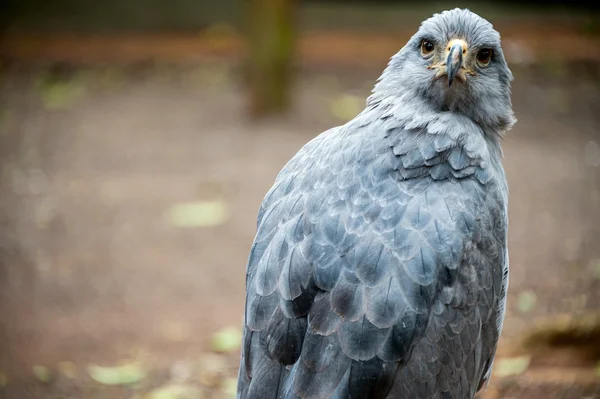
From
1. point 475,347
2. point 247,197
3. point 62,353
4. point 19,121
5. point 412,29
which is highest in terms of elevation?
point 412,29

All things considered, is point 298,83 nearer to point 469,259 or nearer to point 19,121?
point 19,121

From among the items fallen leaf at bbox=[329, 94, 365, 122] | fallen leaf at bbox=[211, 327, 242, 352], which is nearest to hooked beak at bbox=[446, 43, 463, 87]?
fallen leaf at bbox=[211, 327, 242, 352]

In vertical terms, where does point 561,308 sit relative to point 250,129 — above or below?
below

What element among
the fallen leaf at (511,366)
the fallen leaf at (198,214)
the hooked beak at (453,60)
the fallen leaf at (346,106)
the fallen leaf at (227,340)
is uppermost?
the fallen leaf at (346,106)

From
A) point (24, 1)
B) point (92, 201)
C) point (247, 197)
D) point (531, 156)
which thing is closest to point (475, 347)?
point (247, 197)

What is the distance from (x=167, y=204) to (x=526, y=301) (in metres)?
4.29

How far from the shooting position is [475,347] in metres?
3.59

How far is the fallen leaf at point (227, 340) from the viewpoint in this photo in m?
6.32

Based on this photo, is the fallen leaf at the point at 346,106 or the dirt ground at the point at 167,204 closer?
the dirt ground at the point at 167,204

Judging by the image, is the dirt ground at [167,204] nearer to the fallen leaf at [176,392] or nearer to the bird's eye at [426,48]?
the fallen leaf at [176,392]

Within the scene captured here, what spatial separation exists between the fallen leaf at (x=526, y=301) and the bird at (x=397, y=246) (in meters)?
3.11

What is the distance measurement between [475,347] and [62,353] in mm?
3820

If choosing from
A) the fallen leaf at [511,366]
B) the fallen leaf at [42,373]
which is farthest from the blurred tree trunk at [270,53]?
the fallen leaf at [511,366]

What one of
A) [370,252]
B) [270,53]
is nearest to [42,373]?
[370,252]
